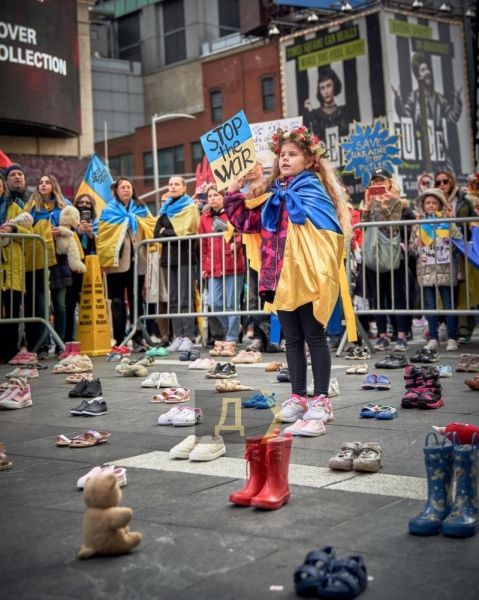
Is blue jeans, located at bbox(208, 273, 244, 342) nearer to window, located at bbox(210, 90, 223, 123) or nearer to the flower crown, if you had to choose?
the flower crown

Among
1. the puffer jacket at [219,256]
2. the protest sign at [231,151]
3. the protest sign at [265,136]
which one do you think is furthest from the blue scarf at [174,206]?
the protest sign at [231,151]

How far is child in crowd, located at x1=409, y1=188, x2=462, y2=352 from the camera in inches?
448

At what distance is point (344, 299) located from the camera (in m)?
9.18

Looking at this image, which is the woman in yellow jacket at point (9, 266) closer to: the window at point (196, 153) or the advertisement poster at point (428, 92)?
the advertisement poster at point (428, 92)

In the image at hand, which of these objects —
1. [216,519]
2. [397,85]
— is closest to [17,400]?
[216,519]

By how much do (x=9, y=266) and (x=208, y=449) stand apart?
290 inches

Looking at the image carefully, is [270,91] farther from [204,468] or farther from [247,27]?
[204,468]

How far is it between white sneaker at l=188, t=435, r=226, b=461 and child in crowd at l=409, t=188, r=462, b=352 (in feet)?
21.2

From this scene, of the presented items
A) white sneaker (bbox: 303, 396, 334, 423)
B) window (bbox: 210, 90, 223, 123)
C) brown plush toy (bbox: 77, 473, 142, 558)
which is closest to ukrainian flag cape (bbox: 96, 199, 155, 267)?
white sneaker (bbox: 303, 396, 334, 423)

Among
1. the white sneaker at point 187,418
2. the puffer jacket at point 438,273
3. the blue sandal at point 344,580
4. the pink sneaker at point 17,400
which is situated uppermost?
the puffer jacket at point 438,273

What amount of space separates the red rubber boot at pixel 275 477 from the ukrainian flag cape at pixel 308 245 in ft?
7.59

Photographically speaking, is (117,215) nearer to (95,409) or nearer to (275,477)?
(95,409)

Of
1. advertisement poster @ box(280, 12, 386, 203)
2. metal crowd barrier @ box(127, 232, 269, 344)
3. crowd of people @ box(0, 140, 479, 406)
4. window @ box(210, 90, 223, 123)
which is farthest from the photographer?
window @ box(210, 90, 223, 123)

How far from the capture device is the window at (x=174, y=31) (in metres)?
63.7
